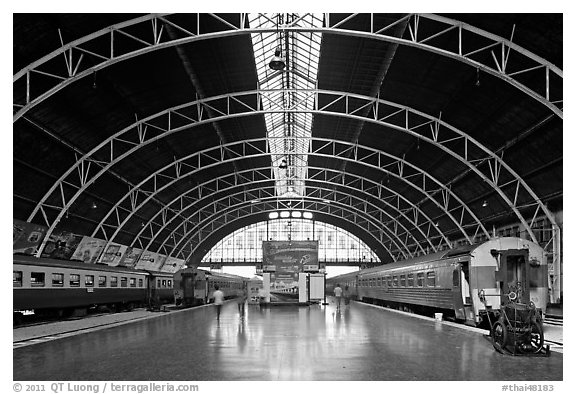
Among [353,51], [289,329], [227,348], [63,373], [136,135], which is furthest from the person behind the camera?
[136,135]

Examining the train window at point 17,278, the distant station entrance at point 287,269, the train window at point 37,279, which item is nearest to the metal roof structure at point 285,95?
the train window at point 17,278

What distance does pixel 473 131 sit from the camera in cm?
3400

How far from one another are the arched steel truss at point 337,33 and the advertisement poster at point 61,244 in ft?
59.2

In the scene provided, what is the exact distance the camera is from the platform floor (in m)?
11.2

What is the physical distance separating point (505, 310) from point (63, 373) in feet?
34.0

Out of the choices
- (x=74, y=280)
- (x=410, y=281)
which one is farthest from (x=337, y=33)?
(x=74, y=280)

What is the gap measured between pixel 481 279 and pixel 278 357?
11306mm

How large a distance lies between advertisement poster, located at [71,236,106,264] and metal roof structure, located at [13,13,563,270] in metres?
0.88

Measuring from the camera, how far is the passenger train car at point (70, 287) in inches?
1003

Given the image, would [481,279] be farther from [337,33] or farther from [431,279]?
[337,33]

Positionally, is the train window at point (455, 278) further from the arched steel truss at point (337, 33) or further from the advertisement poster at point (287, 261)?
the advertisement poster at point (287, 261)

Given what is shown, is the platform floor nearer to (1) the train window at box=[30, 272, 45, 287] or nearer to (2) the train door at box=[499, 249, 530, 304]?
(2) the train door at box=[499, 249, 530, 304]
